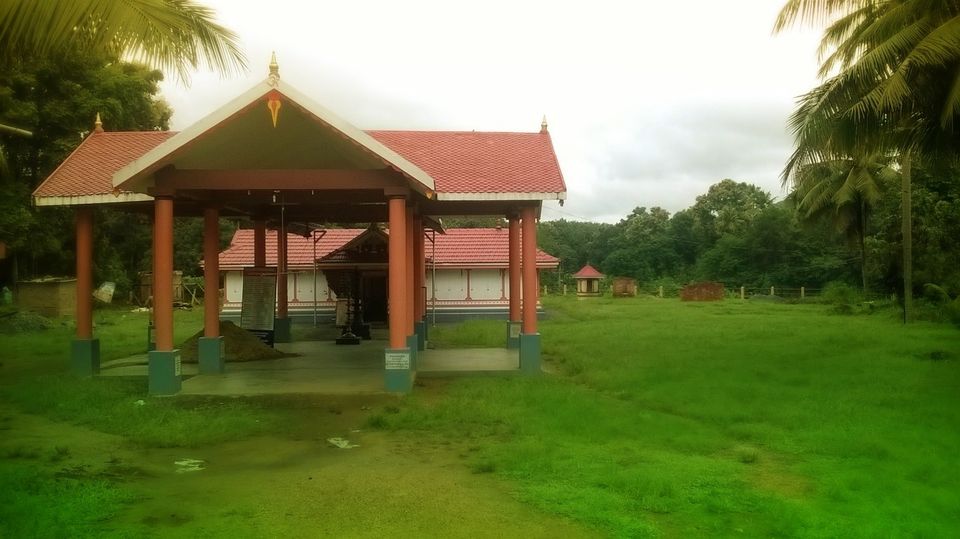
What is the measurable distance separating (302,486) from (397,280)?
4886 mm

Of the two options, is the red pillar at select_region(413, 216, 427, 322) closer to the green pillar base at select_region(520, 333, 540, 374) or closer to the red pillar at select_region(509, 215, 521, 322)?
the red pillar at select_region(509, 215, 521, 322)

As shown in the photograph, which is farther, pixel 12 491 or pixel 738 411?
pixel 738 411

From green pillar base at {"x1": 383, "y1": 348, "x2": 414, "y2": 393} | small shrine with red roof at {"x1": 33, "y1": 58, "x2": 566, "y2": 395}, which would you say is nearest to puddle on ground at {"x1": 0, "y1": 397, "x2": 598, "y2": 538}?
green pillar base at {"x1": 383, "y1": 348, "x2": 414, "y2": 393}

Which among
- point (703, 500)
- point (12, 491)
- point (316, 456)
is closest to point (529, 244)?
point (316, 456)

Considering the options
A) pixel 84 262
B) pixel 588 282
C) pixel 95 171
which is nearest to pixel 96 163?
pixel 95 171

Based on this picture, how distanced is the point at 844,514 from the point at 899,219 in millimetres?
26667

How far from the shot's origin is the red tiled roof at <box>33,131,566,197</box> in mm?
12000

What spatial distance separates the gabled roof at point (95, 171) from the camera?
39.9ft

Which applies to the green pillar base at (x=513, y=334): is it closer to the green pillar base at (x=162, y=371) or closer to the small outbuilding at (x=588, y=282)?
the green pillar base at (x=162, y=371)

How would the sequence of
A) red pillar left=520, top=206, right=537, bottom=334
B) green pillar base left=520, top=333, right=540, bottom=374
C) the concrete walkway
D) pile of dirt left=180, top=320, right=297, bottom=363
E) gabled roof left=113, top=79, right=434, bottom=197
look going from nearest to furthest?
1. gabled roof left=113, top=79, right=434, bottom=197
2. the concrete walkway
3. red pillar left=520, top=206, right=537, bottom=334
4. green pillar base left=520, top=333, right=540, bottom=374
5. pile of dirt left=180, top=320, right=297, bottom=363

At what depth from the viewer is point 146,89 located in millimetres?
29984

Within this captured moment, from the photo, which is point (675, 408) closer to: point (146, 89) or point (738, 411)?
point (738, 411)

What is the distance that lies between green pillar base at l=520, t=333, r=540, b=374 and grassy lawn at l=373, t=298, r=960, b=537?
495mm

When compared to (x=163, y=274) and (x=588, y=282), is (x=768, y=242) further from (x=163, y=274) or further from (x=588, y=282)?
(x=163, y=274)
